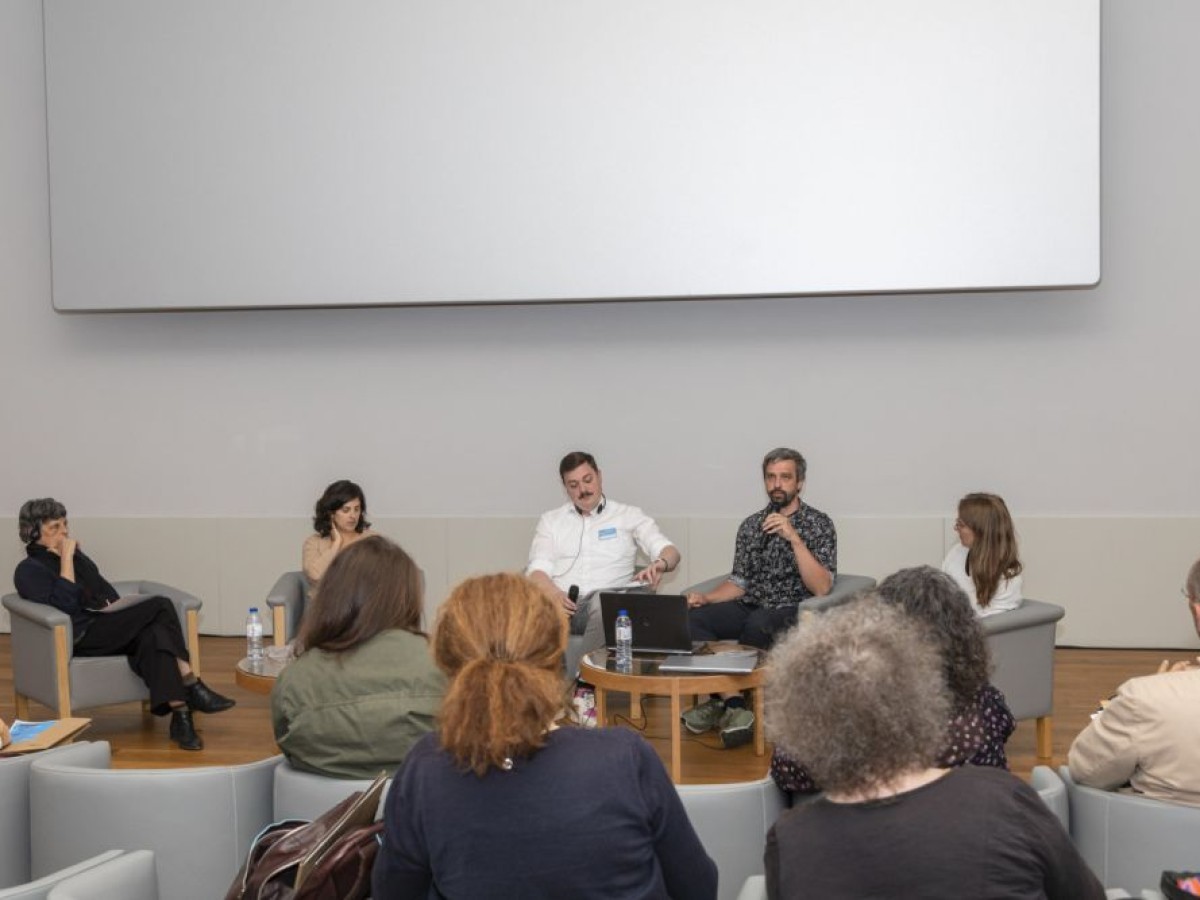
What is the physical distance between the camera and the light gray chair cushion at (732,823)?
9.53ft

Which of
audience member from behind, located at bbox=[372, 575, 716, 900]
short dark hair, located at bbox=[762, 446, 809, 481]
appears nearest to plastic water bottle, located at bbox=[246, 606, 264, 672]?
short dark hair, located at bbox=[762, 446, 809, 481]

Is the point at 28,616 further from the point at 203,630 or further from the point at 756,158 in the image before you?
the point at 756,158

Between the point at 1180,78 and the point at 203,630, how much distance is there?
6430mm

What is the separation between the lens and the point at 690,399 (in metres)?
7.43

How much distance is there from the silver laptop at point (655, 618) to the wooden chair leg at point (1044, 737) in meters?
1.40

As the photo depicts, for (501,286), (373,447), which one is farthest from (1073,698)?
(373,447)

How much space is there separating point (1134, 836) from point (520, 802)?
1.55m

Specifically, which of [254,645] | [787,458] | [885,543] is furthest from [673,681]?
[885,543]

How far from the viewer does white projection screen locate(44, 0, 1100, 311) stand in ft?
22.0

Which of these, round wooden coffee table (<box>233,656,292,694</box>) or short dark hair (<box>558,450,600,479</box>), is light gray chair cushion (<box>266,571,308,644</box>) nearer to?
round wooden coffee table (<box>233,656,292,694</box>)

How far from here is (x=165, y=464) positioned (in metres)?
8.03

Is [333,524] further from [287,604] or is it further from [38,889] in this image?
[38,889]

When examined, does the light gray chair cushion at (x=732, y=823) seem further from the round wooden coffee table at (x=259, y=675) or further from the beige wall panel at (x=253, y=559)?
the beige wall panel at (x=253, y=559)

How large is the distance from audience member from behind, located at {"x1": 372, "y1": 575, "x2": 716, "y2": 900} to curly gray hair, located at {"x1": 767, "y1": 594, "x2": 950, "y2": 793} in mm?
345
